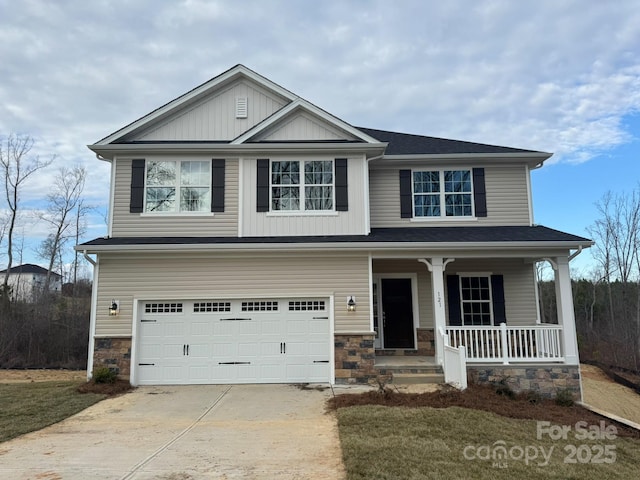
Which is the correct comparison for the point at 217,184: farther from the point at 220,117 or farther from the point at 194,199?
the point at 220,117

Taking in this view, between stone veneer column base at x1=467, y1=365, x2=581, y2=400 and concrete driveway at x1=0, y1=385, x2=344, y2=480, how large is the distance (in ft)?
12.3

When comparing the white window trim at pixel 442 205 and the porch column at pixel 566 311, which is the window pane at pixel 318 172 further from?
the porch column at pixel 566 311

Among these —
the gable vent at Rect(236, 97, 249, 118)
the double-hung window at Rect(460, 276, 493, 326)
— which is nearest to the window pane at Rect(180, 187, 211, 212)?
the gable vent at Rect(236, 97, 249, 118)

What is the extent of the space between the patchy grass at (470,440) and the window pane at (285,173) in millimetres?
5685

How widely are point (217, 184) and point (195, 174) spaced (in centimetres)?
73

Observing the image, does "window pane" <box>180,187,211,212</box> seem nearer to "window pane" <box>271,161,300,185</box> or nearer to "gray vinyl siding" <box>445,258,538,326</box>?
"window pane" <box>271,161,300,185</box>

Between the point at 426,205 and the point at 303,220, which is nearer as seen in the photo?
the point at 303,220

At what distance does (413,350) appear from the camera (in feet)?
39.2

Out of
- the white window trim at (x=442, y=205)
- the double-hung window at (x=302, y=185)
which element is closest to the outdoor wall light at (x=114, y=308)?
the double-hung window at (x=302, y=185)

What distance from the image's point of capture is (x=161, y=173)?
11469mm

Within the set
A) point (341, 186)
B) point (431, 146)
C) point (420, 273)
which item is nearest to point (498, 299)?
point (420, 273)

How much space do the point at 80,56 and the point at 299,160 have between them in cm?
885

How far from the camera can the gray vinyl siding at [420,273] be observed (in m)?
12.1

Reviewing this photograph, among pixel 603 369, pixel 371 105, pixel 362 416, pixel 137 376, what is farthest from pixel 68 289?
pixel 603 369
